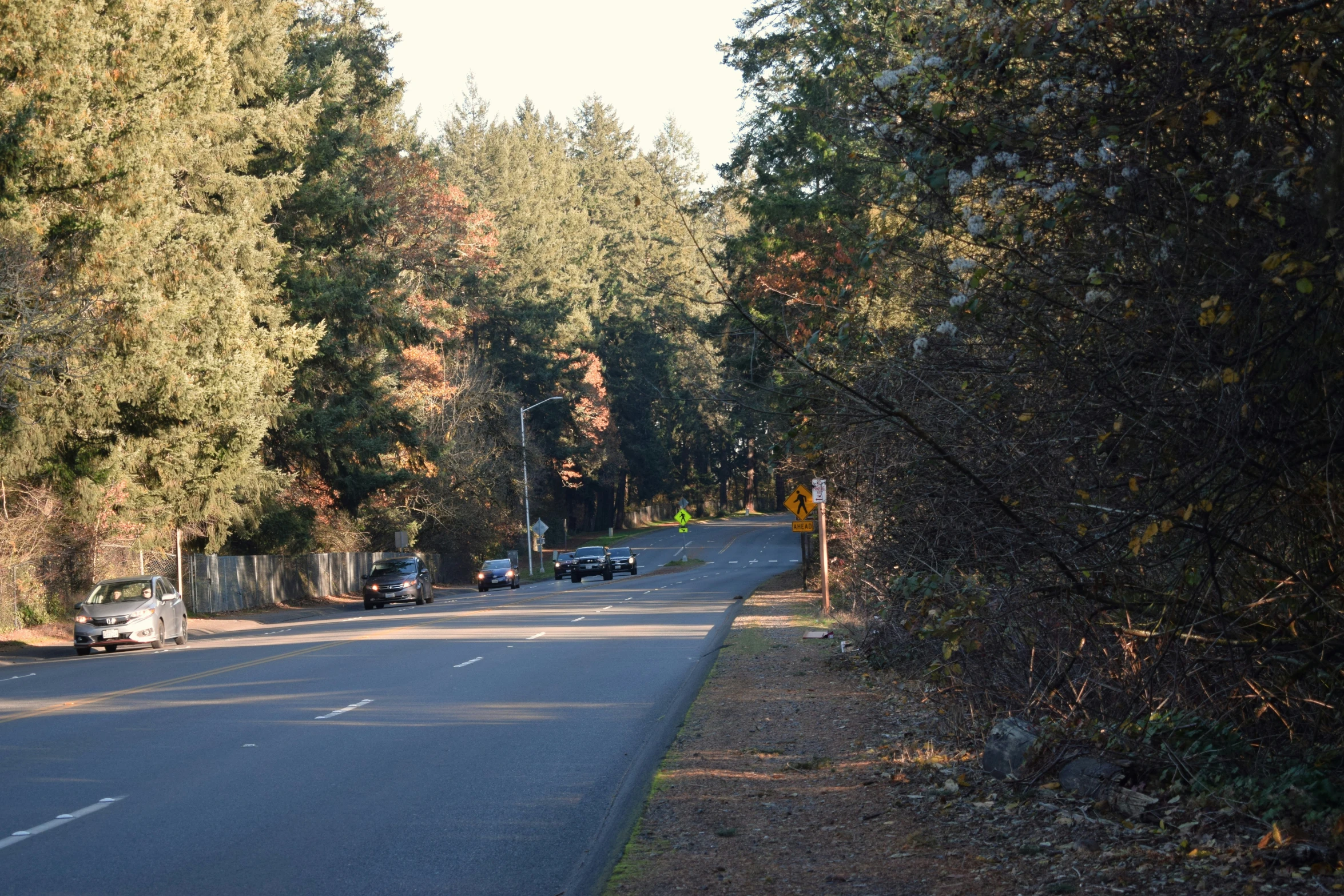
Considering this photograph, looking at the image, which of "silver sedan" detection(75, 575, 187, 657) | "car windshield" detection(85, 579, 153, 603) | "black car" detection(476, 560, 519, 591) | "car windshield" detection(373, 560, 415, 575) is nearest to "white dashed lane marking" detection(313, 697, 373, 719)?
"silver sedan" detection(75, 575, 187, 657)

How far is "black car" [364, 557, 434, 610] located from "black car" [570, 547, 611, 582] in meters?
12.3

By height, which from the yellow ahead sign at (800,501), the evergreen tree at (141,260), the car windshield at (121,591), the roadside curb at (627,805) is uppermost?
the evergreen tree at (141,260)

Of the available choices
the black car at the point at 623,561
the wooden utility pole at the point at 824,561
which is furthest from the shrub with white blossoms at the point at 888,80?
the black car at the point at 623,561

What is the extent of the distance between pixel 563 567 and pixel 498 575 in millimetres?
6052

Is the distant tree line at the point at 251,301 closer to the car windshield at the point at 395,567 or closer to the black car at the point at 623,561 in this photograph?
the car windshield at the point at 395,567

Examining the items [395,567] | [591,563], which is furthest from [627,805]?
[591,563]

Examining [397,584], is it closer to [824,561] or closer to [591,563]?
[591,563]

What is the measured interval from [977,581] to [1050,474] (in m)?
1.10

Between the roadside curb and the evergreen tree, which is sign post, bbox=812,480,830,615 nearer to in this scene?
the roadside curb

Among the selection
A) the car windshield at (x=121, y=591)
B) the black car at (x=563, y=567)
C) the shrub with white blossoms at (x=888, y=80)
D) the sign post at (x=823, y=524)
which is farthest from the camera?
the black car at (x=563, y=567)

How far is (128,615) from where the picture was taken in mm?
25375

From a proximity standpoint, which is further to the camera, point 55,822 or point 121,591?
point 121,591

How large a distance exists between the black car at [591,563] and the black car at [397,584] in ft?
40.4

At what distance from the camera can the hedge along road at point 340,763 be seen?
765 cm
